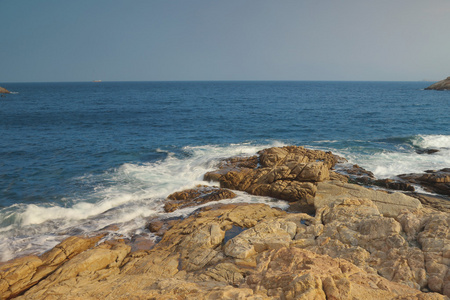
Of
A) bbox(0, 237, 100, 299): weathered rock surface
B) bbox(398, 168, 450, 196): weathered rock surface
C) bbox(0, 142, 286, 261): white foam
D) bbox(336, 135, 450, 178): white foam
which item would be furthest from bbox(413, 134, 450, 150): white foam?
bbox(0, 237, 100, 299): weathered rock surface

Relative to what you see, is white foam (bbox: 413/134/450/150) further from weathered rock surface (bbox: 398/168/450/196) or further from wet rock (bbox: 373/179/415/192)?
wet rock (bbox: 373/179/415/192)

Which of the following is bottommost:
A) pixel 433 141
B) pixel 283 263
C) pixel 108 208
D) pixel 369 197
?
pixel 108 208

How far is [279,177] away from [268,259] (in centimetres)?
966

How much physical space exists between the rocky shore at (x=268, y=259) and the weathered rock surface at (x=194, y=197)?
199cm

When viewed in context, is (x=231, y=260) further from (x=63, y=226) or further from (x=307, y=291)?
(x=63, y=226)

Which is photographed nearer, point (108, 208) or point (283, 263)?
point (283, 263)

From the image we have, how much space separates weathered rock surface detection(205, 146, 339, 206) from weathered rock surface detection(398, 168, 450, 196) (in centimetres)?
566

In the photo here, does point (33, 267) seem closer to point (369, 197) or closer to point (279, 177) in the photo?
point (279, 177)

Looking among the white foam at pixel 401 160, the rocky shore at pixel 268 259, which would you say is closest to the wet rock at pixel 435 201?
the rocky shore at pixel 268 259

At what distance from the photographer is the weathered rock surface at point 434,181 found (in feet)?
57.6

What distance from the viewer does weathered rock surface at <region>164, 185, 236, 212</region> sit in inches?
656

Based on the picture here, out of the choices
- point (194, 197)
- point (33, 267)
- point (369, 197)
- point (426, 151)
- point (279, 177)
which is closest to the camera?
point (33, 267)

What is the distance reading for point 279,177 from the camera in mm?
18266

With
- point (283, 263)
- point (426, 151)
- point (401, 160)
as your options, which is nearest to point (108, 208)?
point (283, 263)
